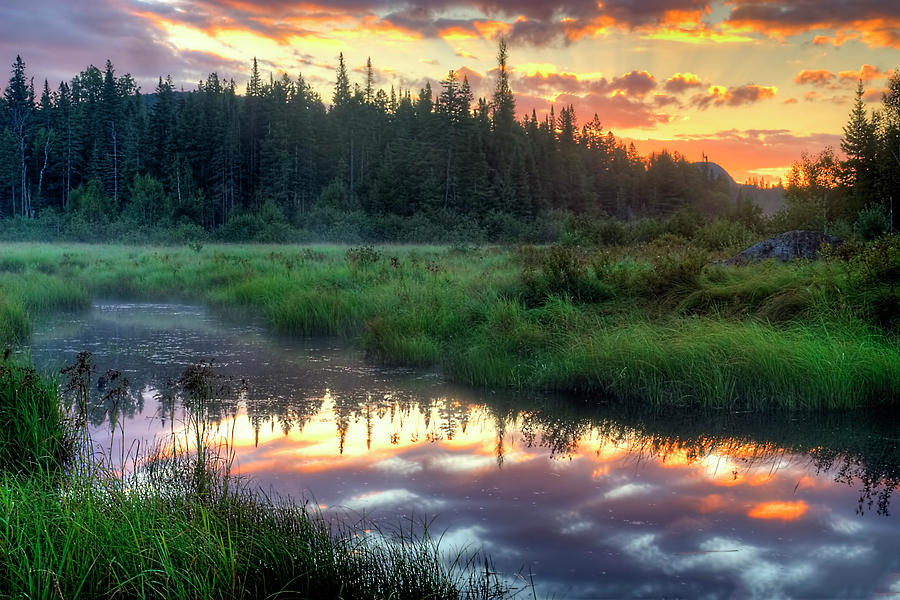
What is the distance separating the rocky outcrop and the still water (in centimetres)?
662

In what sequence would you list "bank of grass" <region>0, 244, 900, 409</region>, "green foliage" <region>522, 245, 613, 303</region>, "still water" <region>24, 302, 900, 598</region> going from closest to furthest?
"still water" <region>24, 302, 900, 598</region> < "bank of grass" <region>0, 244, 900, 409</region> < "green foliage" <region>522, 245, 613, 303</region>

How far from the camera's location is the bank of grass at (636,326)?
31.7ft

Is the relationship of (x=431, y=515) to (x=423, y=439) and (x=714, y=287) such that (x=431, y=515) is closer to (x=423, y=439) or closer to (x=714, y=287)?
(x=423, y=439)

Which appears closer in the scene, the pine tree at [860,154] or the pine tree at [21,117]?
the pine tree at [860,154]

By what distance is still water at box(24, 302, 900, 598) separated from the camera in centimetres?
520

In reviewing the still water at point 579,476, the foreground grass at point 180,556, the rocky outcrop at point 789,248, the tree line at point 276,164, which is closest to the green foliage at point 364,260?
the still water at point 579,476

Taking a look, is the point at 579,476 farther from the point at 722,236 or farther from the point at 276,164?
the point at 276,164

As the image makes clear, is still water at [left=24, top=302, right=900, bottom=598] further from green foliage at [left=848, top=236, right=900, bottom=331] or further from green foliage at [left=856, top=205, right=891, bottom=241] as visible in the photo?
green foliage at [left=856, top=205, right=891, bottom=241]

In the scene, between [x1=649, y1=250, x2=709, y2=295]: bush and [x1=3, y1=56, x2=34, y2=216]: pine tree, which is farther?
[x1=3, y1=56, x2=34, y2=216]: pine tree

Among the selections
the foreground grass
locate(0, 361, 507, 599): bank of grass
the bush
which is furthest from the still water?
the bush

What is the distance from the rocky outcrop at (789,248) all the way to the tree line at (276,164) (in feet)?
126

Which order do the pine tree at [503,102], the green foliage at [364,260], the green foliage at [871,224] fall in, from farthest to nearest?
the pine tree at [503,102]
the green foliage at [871,224]
the green foliage at [364,260]

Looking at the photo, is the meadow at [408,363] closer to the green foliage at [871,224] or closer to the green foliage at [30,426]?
the green foliage at [30,426]

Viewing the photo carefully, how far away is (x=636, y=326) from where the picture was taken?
444 inches
